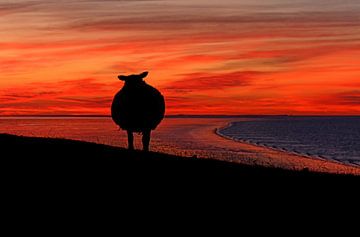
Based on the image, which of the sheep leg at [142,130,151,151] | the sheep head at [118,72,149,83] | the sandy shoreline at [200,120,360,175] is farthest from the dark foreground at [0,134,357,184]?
the sandy shoreline at [200,120,360,175]

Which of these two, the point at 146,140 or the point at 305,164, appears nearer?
the point at 146,140

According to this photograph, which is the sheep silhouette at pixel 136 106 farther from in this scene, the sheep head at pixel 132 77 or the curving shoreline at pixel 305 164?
the curving shoreline at pixel 305 164

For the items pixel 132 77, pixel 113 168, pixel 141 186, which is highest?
pixel 132 77

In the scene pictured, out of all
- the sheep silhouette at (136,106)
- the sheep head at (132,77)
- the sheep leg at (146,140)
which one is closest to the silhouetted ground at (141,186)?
the sheep leg at (146,140)

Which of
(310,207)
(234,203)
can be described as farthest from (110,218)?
(310,207)

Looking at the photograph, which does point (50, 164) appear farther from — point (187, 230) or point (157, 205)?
point (187, 230)

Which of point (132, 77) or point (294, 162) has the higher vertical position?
point (132, 77)

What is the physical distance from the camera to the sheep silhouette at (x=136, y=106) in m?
28.8

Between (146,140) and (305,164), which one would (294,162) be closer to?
(305,164)

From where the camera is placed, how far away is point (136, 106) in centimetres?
2872

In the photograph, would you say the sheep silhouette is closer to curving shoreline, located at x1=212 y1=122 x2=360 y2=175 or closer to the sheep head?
the sheep head

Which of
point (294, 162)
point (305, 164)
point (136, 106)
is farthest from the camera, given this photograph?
point (294, 162)

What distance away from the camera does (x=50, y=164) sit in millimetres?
20594

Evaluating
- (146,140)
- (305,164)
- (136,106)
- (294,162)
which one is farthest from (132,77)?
(294,162)
